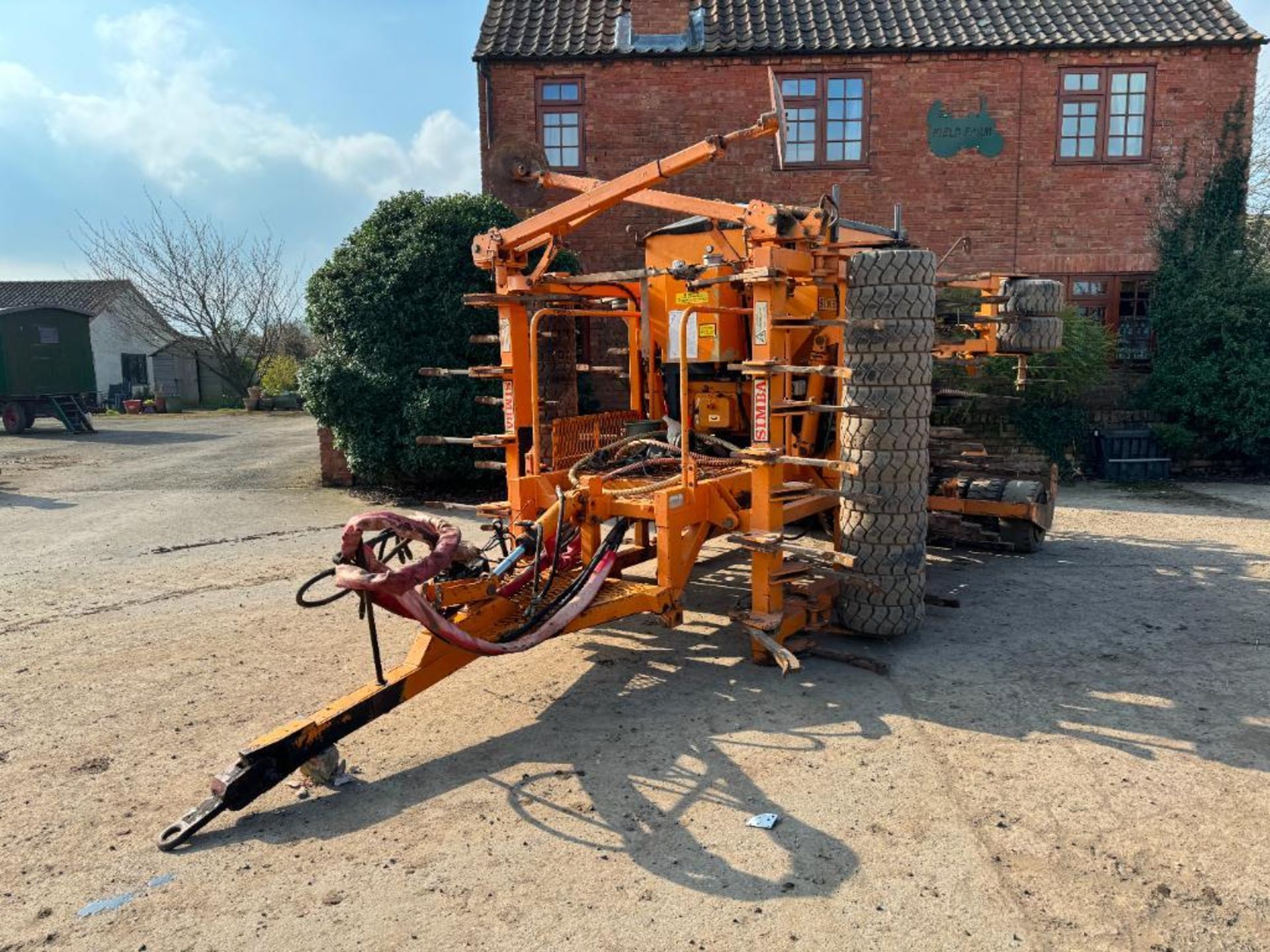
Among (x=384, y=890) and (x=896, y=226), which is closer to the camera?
(x=384, y=890)

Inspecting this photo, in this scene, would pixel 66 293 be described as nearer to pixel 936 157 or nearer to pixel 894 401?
pixel 936 157

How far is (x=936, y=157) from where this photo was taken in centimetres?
1337

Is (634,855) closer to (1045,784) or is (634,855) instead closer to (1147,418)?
(1045,784)

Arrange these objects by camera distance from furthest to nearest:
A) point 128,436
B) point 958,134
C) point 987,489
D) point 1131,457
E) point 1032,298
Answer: point 128,436
point 958,134
point 1131,457
point 987,489
point 1032,298

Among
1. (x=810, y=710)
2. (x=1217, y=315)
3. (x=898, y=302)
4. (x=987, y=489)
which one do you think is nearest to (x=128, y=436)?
(x=987, y=489)

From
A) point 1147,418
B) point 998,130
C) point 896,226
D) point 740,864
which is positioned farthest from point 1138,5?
point 740,864

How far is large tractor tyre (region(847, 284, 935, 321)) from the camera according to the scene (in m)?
4.84

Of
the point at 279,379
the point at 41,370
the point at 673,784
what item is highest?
the point at 41,370

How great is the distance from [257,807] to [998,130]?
13.8 m

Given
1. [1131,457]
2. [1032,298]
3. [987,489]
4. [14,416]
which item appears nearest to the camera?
[1032,298]

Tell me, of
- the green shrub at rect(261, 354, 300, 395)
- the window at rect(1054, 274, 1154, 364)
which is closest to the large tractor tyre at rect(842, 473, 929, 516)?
the window at rect(1054, 274, 1154, 364)

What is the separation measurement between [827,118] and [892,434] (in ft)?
33.7

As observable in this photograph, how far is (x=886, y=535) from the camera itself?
4.93 m

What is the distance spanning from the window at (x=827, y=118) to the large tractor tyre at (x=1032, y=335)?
767 centimetres
